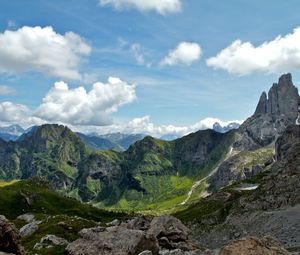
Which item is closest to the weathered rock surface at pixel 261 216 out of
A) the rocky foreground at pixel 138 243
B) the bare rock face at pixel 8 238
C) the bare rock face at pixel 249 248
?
the rocky foreground at pixel 138 243

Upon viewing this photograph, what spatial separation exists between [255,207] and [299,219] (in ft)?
123

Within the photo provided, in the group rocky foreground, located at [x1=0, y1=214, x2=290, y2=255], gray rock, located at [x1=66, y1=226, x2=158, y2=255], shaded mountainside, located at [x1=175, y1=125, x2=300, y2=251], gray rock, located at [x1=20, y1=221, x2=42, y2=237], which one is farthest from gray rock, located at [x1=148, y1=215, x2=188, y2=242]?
gray rock, located at [x1=20, y1=221, x2=42, y2=237]

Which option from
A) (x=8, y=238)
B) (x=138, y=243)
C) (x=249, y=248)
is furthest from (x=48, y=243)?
(x=249, y=248)

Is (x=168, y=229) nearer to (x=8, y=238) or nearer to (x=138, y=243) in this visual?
(x=138, y=243)

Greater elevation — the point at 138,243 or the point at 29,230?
the point at 138,243

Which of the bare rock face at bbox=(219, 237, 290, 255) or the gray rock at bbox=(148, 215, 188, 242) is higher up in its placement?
the bare rock face at bbox=(219, 237, 290, 255)

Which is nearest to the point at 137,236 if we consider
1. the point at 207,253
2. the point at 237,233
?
the point at 207,253

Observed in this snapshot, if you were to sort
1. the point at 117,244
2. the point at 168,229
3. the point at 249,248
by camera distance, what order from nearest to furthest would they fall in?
the point at 249,248 < the point at 117,244 < the point at 168,229

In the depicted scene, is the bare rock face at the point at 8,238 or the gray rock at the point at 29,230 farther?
the gray rock at the point at 29,230

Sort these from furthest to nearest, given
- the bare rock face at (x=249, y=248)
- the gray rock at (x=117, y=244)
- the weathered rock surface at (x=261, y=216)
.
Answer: the weathered rock surface at (x=261, y=216) → the gray rock at (x=117, y=244) → the bare rock face at (x=249, y=248)

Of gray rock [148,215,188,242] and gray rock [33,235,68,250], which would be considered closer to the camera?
gray rock [33,235,68,250]

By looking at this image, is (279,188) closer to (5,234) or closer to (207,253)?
(207,253)

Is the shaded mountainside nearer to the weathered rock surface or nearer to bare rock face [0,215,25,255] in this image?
the weathered rock surface

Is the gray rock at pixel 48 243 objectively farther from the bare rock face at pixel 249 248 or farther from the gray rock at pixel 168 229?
the bare rock face at pixel 249 248
